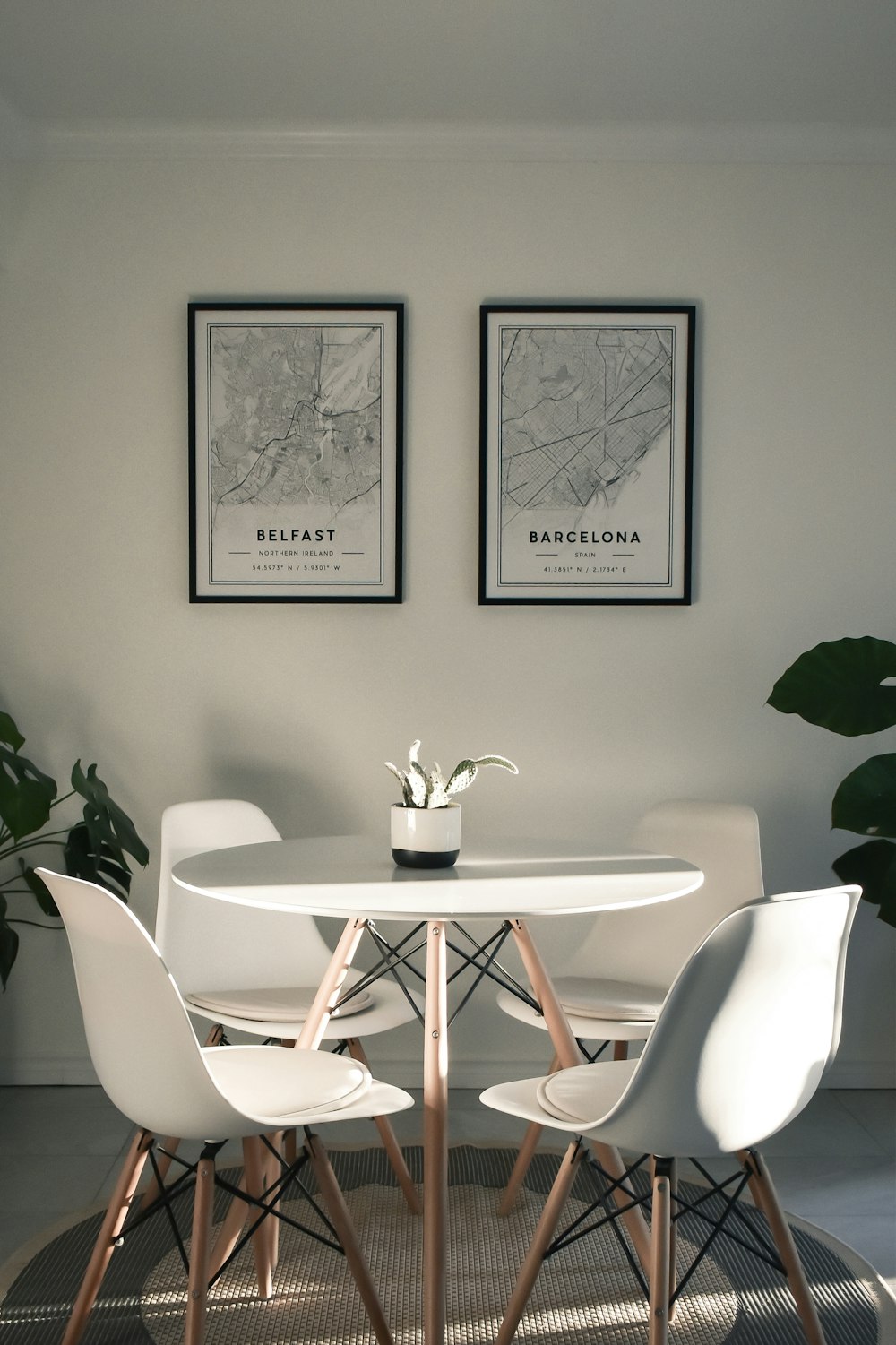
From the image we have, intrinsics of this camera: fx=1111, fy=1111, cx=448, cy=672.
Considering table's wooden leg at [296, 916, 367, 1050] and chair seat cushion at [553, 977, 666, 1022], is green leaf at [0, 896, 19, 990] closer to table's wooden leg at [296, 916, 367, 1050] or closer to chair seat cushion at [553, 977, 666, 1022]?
table's wooden leg at [296, 916, 367, 1050]

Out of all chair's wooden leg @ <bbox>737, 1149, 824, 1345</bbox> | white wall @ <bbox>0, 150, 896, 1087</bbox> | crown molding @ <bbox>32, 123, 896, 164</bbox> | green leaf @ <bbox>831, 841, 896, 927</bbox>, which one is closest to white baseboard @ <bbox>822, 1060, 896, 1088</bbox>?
white wall @ <bbox>0, 150, 896, 1087</bbox>

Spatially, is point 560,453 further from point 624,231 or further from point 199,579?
point 199,579

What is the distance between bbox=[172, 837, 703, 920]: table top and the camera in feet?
5.90

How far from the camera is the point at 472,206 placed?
326 centimetres

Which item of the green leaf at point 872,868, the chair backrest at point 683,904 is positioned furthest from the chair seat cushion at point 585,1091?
the green leaf at point 872,868

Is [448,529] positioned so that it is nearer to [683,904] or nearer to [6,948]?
[683,904]

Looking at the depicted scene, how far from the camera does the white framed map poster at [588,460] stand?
3.26 meters

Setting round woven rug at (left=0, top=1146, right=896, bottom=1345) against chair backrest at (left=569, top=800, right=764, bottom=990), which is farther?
chair backrest at (left=569, top=800, right=764, bottom=990)

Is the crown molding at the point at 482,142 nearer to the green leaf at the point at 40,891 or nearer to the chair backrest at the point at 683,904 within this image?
the chair backrest at the point at 683,904

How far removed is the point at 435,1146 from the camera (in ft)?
6.17

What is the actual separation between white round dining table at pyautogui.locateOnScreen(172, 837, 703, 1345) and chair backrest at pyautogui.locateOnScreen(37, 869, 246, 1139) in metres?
0.24

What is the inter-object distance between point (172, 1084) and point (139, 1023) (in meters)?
0.10

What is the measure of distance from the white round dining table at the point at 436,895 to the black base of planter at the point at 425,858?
17 millimetres

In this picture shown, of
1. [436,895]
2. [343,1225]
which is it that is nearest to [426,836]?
[436,895]
